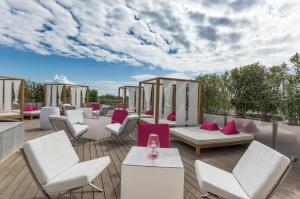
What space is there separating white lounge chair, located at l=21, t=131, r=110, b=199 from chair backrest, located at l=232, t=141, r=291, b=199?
1.76m

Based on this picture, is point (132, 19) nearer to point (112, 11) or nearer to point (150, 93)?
point (112, 11)

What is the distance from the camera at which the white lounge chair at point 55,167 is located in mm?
2357

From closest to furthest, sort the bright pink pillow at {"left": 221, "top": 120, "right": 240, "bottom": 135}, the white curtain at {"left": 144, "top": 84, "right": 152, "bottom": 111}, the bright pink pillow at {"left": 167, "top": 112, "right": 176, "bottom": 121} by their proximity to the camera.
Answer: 1. the bright pink pillow at {"left": 221, "top": 120, "right": 240, "bottom": 135}
2. the bright pink pillow at {"left": 167, "top": 112, "right": 176, "bottom": 121}
3. the white curtain at {"left": 144, "top": 84, "right": 152, "bottom": 111}

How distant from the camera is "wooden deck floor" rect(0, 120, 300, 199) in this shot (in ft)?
9.30

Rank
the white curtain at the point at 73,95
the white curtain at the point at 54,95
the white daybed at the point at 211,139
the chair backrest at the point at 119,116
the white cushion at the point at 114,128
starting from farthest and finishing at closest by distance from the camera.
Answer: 1. the white curtain at the point at 73,95
2. the white curtain at the point at 54,95
3. the chair backrest at the point at 119,116
4. the white cushion at the point at 114,128
5. the white daybed at the point at 211,139

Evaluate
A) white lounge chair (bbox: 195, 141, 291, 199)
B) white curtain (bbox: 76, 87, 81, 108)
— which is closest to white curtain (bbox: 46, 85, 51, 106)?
white curtain (bbox: 76, 87, 81, 108)

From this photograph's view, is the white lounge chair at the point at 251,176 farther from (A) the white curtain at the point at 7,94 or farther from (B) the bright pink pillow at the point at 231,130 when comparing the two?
(A) the white curtain at the point at 7,94

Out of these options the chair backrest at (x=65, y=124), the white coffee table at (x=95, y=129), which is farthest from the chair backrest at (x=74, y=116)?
the chair backrest at (x=65, y=124)

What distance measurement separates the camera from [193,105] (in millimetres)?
7043

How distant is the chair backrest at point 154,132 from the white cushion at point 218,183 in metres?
0.96

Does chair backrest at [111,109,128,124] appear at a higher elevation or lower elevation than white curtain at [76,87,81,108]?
lower

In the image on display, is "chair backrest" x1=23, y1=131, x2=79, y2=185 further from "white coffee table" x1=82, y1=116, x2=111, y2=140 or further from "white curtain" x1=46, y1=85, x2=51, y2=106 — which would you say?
"white curtain" x1=46, y1=85, x2=51, y2=106

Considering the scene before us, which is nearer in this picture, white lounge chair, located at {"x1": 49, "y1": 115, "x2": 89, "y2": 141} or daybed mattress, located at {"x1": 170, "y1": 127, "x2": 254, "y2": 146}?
daybed mattress, located at {"x1": 170, "y1": 127, "x2": 254, "y2": 146}

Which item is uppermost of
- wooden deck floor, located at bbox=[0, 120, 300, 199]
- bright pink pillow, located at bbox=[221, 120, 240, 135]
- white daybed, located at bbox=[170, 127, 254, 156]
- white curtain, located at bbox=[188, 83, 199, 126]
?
white curtain, located at bbox=[188, 83, 199, 126]
